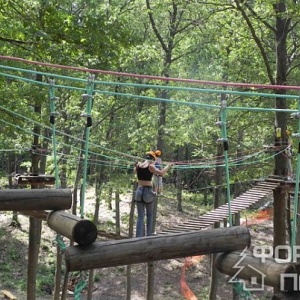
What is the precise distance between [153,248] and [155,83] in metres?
9.96

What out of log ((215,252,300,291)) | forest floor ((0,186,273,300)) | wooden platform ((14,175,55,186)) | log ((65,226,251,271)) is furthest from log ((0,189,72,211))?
forest floor ((0,186,273,300))

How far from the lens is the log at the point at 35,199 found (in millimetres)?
4375

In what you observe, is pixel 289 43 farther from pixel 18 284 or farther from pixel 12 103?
pixel 18 284

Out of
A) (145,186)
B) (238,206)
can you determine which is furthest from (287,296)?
(238,206)

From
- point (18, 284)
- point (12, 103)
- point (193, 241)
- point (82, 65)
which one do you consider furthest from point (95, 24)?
point (18, 284)

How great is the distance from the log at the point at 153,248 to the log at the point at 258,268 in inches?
4.8

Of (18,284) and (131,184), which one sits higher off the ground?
(131,184)

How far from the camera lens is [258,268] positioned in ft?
12.6

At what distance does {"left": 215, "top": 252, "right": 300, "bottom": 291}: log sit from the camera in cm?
356

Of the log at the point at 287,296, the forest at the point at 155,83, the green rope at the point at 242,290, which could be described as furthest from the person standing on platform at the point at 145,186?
the log at the point at 287,296

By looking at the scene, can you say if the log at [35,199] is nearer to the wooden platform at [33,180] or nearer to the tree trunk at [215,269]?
the wooden platform at [33,180]

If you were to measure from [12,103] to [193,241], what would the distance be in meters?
5.44

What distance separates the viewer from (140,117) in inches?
563

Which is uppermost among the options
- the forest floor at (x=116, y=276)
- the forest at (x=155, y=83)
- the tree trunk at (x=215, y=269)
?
the forest at (x=155, y=83)
